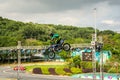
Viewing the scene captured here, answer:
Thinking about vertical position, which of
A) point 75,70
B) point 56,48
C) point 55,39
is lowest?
point 75,70

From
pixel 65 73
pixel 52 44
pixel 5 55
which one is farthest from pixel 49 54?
pixel 5 55

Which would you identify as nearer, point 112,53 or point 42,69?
point 42,69

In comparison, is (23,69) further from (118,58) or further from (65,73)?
(118,58)

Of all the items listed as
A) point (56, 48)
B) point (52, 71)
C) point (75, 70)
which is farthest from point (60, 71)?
point (56, 48)

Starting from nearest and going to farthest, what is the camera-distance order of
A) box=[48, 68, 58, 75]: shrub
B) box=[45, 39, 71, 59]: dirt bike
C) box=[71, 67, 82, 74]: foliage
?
box=[45, 39, 71, 59]: dirt bike < box=[48, 68, 58, 75]: shrub < box=[71, 67, 82, 74]: foliage

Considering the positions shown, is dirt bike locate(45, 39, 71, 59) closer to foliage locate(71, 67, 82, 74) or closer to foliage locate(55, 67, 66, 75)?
foliage locate(55, 67, 66, 75)

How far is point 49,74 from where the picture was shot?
110875mm

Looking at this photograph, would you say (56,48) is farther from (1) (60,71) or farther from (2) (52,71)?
Result: (2) (52,71)

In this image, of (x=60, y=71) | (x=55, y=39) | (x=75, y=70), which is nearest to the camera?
(x=55, y=39)

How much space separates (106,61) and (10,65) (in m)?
48.4

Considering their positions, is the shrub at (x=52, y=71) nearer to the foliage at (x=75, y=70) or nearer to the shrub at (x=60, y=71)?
the shrub at (x=60, y=71)

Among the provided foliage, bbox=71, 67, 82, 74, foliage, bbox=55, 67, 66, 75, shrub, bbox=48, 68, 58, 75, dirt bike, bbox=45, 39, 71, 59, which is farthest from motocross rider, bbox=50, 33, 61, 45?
foliage, bbox=71, 67, 82, 74

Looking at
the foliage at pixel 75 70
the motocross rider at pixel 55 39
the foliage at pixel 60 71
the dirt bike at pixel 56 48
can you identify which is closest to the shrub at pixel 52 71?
the foliage at pixel 60 71

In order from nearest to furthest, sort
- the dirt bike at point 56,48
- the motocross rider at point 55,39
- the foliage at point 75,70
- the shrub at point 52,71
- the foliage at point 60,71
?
1. the motocross rider at point 55,39
2. the dirt bike at point 56,48
3. the foliage at point 60,71
4. the shrub at point 52,71
5. the foliage at point 75,70
